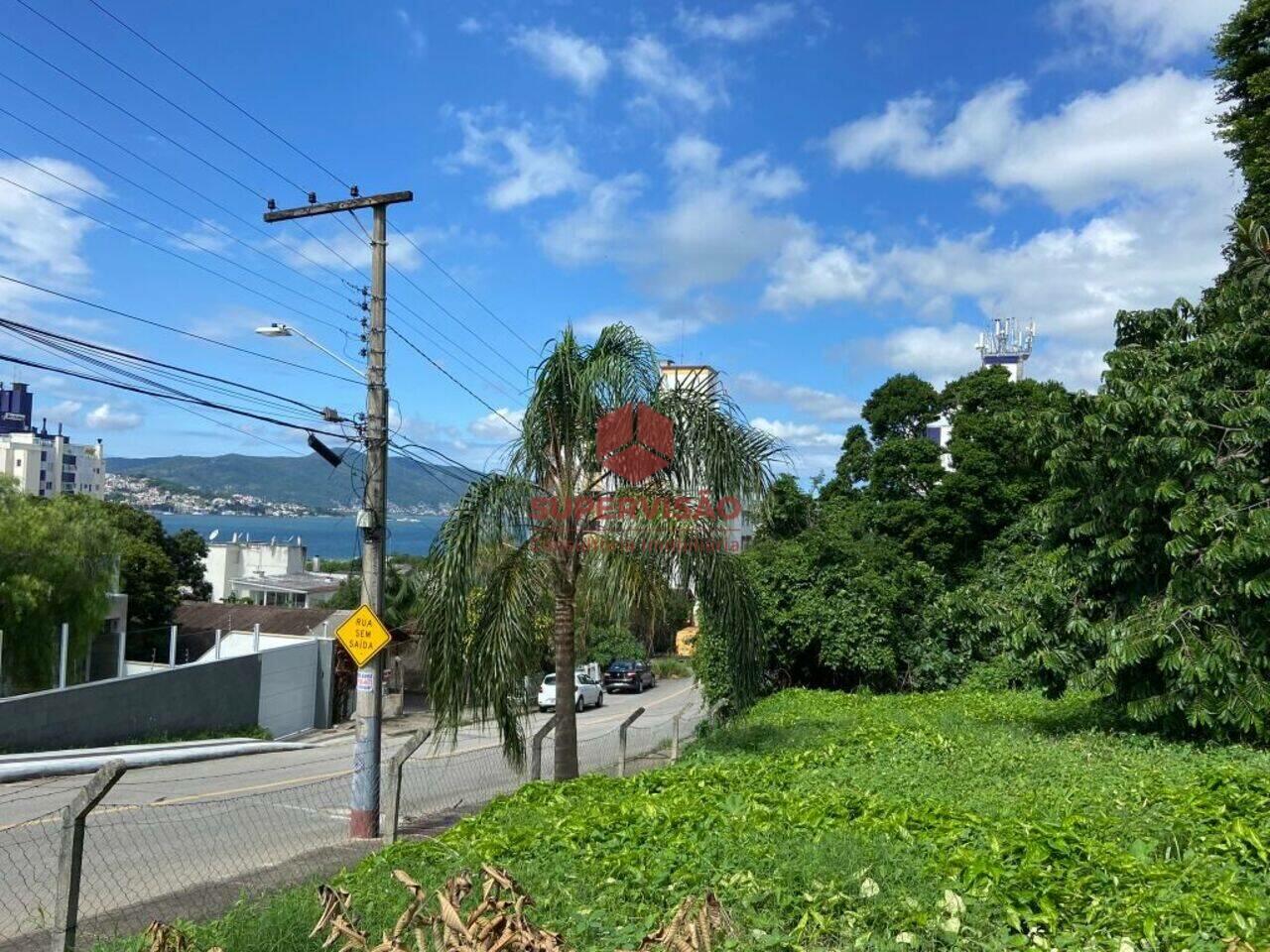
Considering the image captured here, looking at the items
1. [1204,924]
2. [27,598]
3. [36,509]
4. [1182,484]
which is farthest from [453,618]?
[36,509]

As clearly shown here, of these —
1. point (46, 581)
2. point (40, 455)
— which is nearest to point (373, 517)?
point (46, 581)

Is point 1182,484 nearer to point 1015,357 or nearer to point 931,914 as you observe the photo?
point 931,914

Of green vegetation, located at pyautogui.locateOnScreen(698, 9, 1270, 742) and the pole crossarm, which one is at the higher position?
the pole crossarm

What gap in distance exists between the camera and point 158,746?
2034 centimetres

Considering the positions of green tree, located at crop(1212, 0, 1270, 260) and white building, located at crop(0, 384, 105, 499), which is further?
white building, located at crop(0, 384, 105, 499)

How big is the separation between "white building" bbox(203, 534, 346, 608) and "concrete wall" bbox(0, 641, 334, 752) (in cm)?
2230

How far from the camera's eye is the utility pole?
35.5ft

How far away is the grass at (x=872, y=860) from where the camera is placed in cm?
427

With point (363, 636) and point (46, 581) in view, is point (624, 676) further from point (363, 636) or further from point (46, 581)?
point (363, 636)

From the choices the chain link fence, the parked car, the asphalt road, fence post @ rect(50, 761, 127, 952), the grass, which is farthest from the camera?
the parked car

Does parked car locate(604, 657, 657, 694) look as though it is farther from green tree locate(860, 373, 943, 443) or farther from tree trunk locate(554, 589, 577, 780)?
tree trunk locate(554, 589, 577, 780)

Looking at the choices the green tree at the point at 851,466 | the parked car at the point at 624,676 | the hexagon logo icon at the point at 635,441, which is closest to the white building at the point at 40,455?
the parked car at the point at 624,676

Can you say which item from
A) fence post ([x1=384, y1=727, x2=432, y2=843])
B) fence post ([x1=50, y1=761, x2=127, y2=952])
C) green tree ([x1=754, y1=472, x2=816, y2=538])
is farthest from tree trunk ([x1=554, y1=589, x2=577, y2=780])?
green tree ([x1=754, y1=472, x2=816, y2=538])

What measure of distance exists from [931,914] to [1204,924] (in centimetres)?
112
